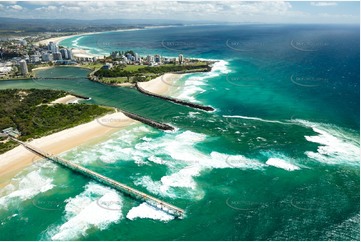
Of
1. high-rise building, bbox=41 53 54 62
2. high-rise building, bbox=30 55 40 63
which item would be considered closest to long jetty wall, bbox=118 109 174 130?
high-rise building, bbox=41 53 54 62

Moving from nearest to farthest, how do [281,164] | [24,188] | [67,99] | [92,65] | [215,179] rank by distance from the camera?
1. [24,188]
2. [215,179]
3. [281,164]
4. [67,99]
5. [92,65]

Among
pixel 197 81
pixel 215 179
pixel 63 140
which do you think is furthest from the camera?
pixel 197 81

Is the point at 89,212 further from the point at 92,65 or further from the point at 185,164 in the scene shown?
the point at 92,65

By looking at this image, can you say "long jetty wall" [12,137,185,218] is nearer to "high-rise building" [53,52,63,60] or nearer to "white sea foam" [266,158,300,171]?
"white sea foam" [266,158,300,171]

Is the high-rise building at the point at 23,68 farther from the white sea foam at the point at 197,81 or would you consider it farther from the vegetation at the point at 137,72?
the white sea foam at the point at 197,81

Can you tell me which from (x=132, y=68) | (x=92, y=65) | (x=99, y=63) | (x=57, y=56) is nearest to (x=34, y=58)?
(x=57, y=56)

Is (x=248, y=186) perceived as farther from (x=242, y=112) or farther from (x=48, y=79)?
(x=48, y=79)
